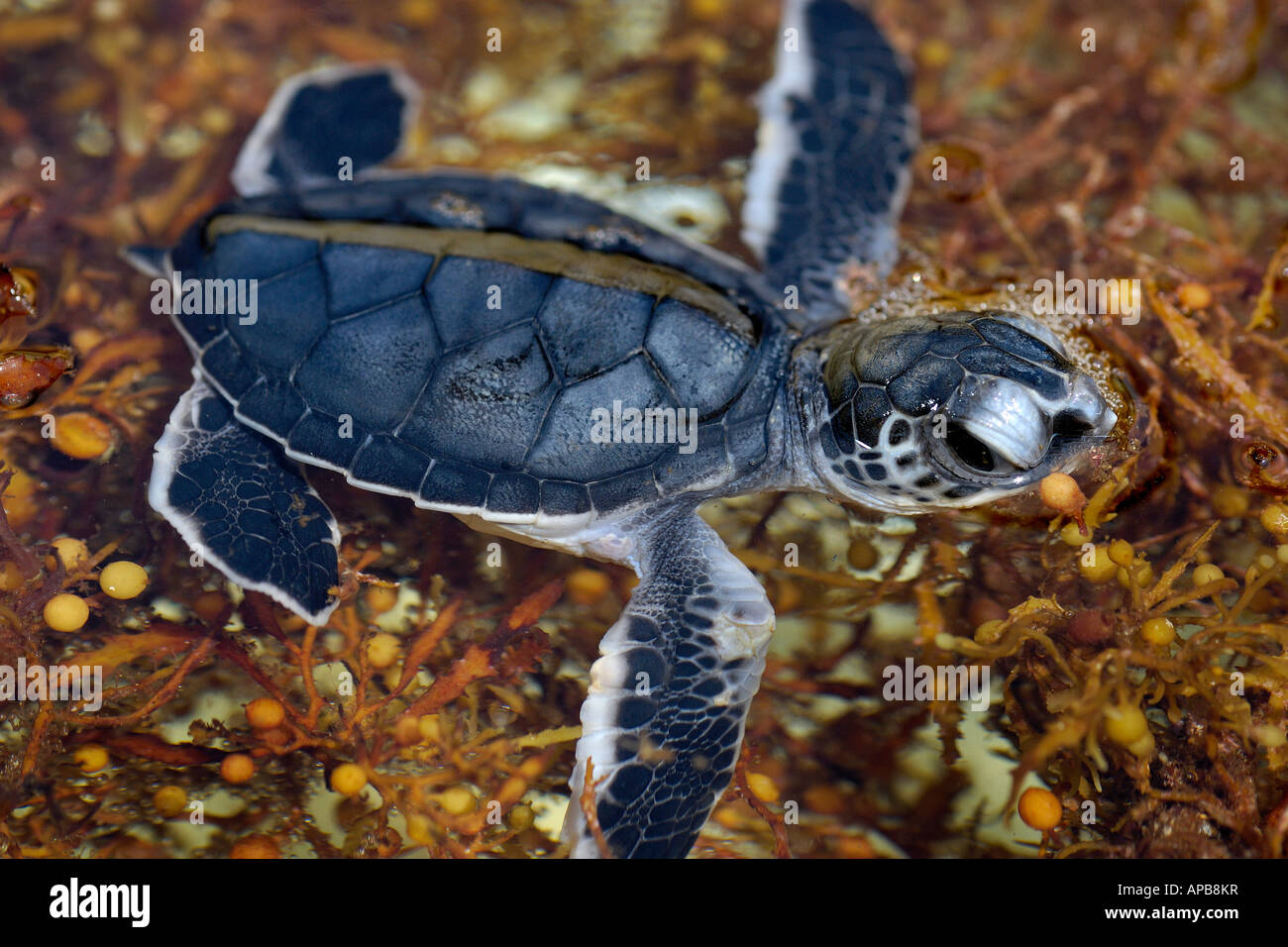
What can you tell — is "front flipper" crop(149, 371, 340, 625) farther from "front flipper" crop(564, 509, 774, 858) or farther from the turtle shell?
"front flipper" crop(564, 509, 774, 858)

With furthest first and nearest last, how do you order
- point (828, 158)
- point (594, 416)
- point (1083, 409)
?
point (828, 158) < point (594, 416) < point (1083, 409)

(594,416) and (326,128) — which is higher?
(326,128)

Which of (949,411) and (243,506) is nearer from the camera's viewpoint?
(949,411)

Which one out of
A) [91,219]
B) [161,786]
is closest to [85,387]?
[91,219]

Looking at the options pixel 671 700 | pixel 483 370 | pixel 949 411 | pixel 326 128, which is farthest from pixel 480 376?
pixel 326 128

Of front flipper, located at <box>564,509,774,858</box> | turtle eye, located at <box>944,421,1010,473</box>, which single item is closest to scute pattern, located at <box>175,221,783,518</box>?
front flipper, located at <box>564,509,774,858</box>

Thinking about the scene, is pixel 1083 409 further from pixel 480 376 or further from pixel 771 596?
pixel 480 376
